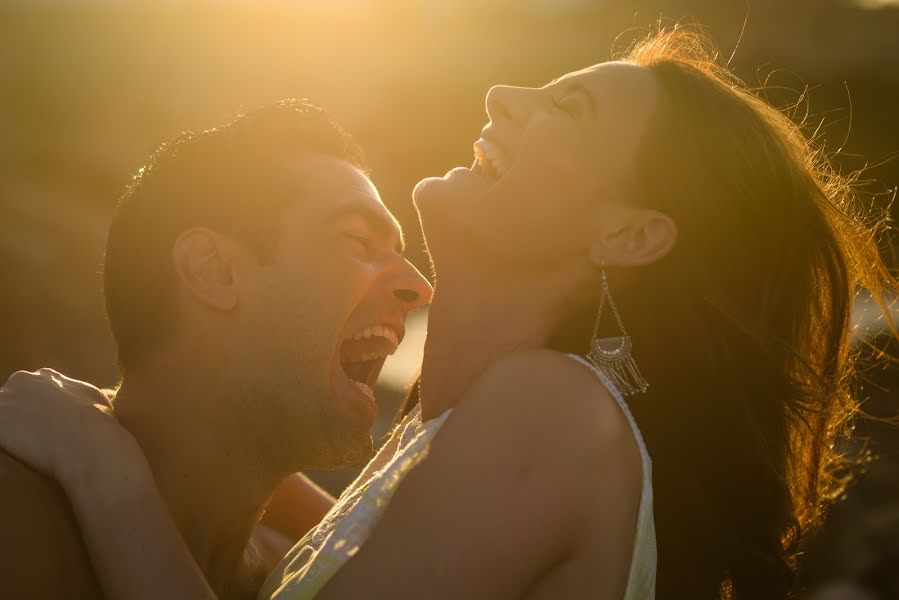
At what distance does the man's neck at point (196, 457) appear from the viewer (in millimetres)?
3049

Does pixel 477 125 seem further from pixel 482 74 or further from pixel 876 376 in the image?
pixel 876 376

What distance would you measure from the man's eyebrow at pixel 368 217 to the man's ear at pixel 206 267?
39 centimetres

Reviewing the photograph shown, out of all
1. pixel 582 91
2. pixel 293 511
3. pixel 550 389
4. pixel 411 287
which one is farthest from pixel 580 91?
pixel 293 511

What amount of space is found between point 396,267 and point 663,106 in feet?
3.73

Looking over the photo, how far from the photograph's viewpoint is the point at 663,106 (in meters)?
2.94

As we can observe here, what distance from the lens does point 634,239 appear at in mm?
2867

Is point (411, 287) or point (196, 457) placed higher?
point (411, 287)

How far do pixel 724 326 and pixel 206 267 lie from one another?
1787mm

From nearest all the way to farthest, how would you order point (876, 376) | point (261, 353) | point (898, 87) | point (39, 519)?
point (39, 519), point (261, 353), point (876, 376), point (898, 87)

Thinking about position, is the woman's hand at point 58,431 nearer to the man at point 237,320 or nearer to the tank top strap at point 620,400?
the man at point 237,320

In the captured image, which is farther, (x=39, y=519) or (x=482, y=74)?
(x=482, y=74)

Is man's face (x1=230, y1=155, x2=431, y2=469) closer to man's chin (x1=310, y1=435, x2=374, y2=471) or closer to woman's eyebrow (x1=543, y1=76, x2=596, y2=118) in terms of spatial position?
man's chin (x1=310, y1=435, x2=374, y2=471)

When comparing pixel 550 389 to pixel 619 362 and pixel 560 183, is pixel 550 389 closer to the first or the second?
pixel 619 362

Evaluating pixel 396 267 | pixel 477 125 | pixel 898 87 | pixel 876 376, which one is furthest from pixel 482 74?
pixel 396 267
